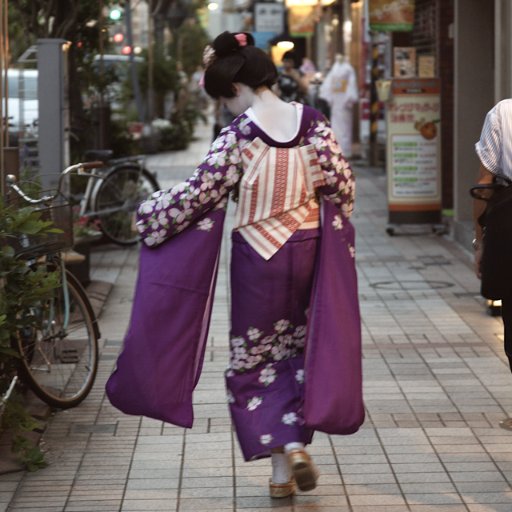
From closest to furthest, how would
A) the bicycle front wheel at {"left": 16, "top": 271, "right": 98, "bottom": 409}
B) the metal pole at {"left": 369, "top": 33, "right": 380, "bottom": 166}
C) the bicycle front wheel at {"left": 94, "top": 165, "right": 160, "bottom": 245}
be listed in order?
the bicycle front wheel at {"left": 16, "top": 271, "right": 98, "bottom": 409}, the bicycle front wheel at {"left": 94, "top": 165, "right": 160, "bottom": 245}, the metal pole at {"left": 369, "top": 33, "right": 380, "bottom": 166}

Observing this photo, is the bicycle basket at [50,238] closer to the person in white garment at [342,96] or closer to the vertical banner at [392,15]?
the vertical banner at [392,15]

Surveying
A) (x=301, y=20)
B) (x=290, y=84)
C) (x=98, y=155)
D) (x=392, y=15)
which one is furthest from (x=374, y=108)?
(x=301, y=20)

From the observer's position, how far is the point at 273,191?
5.41 meters

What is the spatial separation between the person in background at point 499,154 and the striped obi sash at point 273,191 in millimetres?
813

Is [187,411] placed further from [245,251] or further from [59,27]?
[59,27]

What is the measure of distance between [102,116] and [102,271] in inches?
131

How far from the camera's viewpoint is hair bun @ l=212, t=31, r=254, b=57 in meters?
5.44

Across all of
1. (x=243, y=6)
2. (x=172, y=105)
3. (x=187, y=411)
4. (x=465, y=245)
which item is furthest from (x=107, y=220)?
(x=243, y=6)

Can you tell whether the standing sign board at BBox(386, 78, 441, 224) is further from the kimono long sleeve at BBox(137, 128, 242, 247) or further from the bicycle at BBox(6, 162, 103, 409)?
the kimono long sleeve at BBox(137, 128, 242, 247)

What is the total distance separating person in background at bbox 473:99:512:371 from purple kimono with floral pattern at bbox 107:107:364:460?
67cm

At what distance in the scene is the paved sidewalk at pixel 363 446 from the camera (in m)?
5.66

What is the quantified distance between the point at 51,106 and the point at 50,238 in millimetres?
3650

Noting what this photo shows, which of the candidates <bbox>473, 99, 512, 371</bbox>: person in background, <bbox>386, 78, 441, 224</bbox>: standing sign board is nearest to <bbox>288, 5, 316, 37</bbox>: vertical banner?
<bbox>386, 78, 441, 224</bbox>: standing sign board

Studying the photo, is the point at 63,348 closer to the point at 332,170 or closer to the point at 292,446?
the point at 292,446
